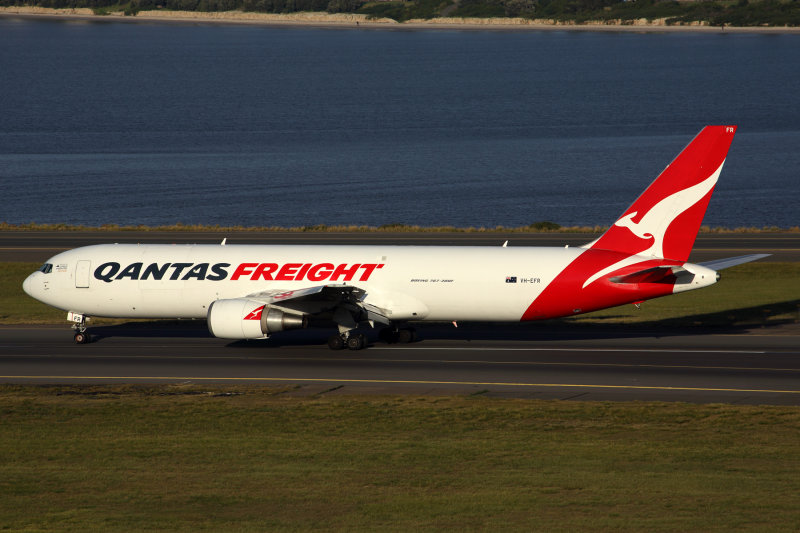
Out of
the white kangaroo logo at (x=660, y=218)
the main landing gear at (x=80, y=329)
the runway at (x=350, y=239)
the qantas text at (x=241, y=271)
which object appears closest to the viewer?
the white kangaroo logo at (x=660, y=218)

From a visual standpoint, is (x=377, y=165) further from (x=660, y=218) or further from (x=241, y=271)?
(x=660, y=218)

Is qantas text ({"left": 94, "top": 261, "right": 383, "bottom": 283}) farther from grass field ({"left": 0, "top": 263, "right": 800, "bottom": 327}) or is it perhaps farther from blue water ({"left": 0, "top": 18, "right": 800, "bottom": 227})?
Answer: blue water ({"left": 0, "top": 18, "right": 800, "bottom": 227})

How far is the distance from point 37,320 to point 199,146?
4422 inches

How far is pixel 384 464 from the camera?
82.7ft

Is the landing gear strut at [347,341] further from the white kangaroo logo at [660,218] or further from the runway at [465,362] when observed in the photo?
the white kangaroo logo at [660,218]

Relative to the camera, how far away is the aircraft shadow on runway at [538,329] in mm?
45156

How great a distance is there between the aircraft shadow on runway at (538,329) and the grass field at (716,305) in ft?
0.29

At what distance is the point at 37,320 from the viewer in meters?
51.6

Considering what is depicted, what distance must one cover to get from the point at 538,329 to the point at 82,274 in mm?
20588

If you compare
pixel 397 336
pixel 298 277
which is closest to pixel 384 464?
pixel 298 277

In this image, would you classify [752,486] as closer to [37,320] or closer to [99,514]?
[99,514]

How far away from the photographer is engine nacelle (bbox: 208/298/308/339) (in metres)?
40.0

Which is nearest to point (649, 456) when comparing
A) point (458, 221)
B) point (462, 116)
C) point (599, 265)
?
point (599, 265)

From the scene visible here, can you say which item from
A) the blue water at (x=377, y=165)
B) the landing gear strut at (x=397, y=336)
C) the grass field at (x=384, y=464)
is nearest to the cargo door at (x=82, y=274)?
the grass field at (x=384, y=464)
